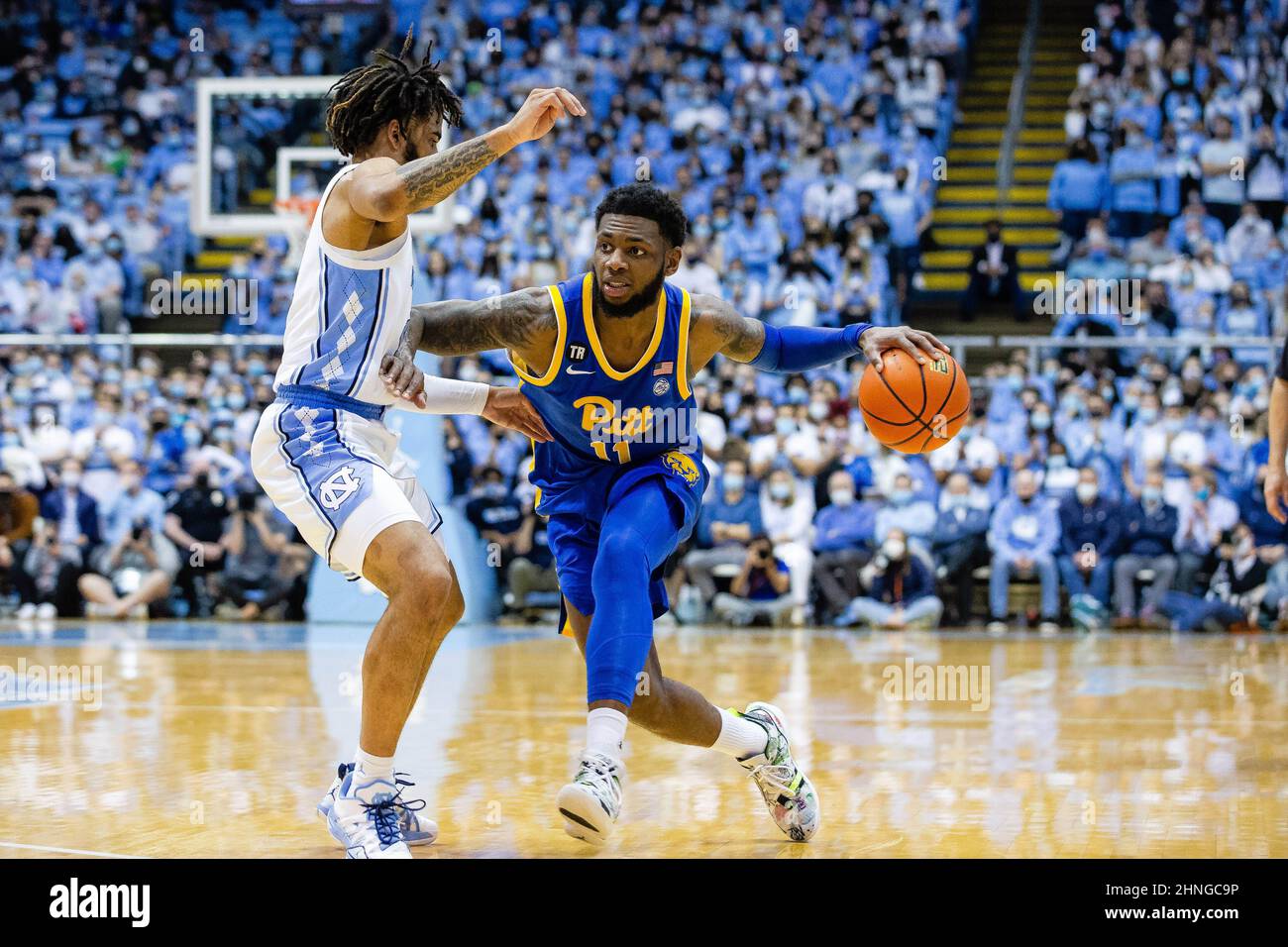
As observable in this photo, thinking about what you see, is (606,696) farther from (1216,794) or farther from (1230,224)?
(1230,224)

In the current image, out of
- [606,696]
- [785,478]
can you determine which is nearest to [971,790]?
[606,696]

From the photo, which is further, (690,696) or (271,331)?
(271,331)

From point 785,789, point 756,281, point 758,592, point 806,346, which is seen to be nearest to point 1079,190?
point 756,281

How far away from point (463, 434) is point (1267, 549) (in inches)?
275

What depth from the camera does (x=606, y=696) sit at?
13.9ft

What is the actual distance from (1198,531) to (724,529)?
3.86 meters

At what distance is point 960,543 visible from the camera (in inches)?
512

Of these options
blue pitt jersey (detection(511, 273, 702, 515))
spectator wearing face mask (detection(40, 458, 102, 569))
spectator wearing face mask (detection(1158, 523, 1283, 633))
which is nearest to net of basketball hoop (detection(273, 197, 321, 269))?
spectator wearing face mask (detection(40, 458, 102, 569))

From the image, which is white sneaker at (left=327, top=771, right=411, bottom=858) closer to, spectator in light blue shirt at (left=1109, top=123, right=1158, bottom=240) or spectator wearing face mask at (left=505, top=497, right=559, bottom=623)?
spectator wearing face mask at (left=505, top=497, right=559, bottom=623)

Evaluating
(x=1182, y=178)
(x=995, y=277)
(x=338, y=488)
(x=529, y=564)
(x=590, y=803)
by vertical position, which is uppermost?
(x=1182, y=178)

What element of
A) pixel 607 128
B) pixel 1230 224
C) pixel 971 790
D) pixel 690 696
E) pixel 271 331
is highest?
pixel 607 128

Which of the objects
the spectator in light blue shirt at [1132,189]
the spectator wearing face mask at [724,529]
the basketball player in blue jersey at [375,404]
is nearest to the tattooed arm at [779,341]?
the basketball player in blue jersey at [375,404]
